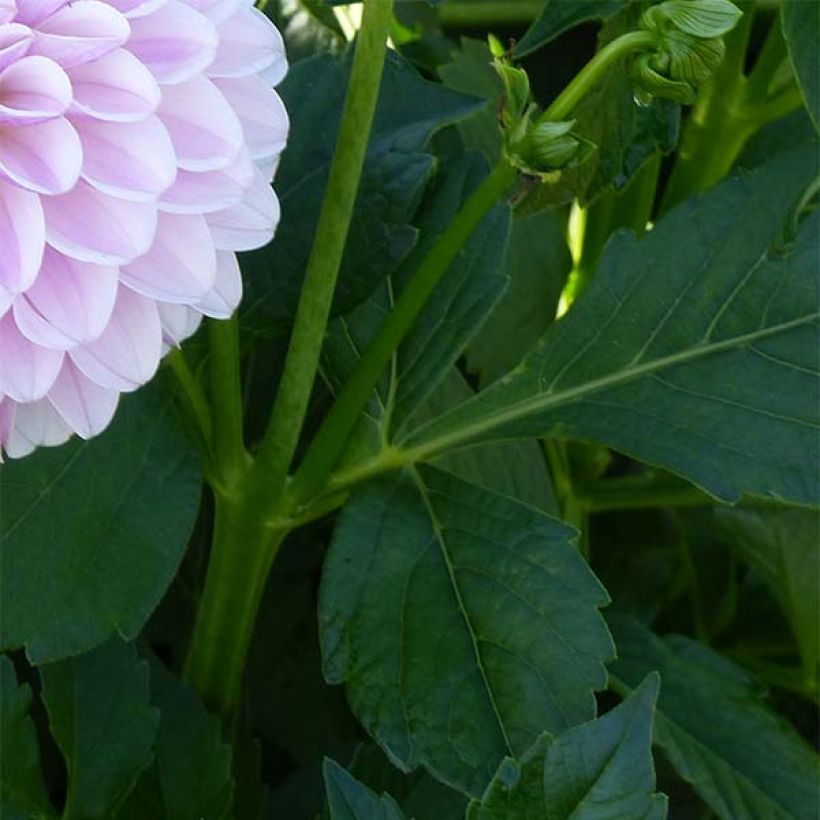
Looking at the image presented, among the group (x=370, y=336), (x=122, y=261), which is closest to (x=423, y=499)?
(x=370, y=336)

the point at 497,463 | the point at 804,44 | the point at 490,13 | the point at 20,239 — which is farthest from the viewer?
the point at 490,13

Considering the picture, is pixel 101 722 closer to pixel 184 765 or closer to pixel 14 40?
pixel 184 765

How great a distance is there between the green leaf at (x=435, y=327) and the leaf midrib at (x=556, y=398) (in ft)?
0.04

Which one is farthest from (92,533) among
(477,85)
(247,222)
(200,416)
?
(477,85)

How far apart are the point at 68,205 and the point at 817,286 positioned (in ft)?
0.89

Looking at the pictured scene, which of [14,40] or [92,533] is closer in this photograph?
[14,40]

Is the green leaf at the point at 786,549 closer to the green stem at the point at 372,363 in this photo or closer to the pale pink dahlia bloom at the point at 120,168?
the green stem at the point at 372,363

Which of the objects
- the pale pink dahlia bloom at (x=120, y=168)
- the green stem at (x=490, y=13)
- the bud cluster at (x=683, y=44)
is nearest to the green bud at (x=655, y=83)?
the bud cluster at (x=683, y=44)

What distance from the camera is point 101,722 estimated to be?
0.49 metres

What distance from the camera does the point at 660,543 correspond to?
28.0 inches

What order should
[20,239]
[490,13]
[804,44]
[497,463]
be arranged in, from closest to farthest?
[20,239] → [804,44] → [497,463] → [490,13]

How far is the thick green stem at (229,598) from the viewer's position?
48cm

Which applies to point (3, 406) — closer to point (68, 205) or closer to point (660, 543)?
point (68, 205)

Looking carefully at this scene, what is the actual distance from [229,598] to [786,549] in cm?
24
